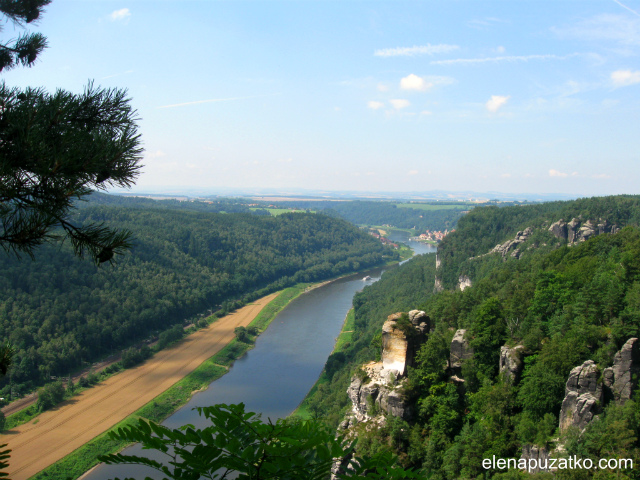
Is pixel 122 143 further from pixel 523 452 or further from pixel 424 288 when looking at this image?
pixel 424 288

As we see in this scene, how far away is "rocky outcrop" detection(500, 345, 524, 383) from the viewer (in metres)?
17.5

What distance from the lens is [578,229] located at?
44.0 meters

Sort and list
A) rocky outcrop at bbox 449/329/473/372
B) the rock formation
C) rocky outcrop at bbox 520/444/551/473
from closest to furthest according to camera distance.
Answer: rocky outcrop at bbox 520/444/551/473, the rock formation, rocky outcrop at bbox 449/329/473/372

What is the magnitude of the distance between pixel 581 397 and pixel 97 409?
100 feet

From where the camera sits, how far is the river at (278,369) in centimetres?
3019

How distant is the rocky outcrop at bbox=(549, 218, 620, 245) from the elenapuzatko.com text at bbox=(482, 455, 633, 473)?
33.8 metres

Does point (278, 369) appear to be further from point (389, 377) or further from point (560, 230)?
point (560, 230)

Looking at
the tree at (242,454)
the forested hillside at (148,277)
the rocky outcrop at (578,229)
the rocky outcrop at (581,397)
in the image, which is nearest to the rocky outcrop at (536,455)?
the rocky outcrop at (581,397)

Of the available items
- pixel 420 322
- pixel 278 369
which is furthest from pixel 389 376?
pixel 278 369

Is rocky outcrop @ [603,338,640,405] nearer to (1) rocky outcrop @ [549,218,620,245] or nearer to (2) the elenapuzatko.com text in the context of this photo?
(2) the elenapuzatko.com text

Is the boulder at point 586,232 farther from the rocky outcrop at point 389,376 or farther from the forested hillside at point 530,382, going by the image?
the rocky outcrop at point 389,376

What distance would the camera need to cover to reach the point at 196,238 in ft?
256

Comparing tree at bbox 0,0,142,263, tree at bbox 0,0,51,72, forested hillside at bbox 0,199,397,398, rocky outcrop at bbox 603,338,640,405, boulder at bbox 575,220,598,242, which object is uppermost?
tree at bbox 0,0,51,72

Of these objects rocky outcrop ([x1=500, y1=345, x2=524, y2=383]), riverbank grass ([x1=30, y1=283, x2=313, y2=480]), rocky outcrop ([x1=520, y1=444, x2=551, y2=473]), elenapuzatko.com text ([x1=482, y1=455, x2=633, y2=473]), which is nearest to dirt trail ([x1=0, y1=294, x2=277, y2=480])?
riverbank grass ([x1=30, y1=283, x2=313, y2=480])
